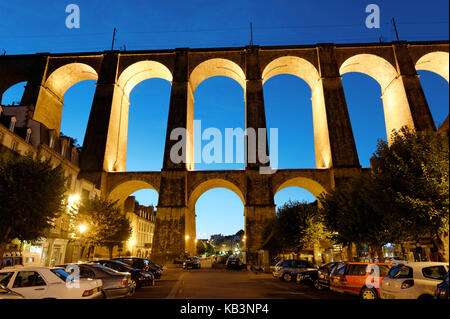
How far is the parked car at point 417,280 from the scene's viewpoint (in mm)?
7734

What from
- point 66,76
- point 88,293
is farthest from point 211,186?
point 88,293

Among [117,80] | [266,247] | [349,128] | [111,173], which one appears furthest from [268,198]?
[117,80]

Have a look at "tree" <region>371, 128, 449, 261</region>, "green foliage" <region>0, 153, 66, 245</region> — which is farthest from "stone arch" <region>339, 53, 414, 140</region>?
"green foliage" <region>0, 153, 66, 245</region>

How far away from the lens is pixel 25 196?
15.0m

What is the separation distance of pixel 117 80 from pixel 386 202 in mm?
37116

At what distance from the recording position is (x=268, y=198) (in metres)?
34.3

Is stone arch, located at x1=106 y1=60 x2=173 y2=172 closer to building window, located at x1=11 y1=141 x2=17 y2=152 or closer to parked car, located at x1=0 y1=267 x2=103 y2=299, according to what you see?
building window, located at x1=11 y1=141 x2=17 y2=152

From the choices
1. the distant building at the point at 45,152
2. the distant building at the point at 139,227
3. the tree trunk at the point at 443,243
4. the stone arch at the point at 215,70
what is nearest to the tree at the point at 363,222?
the tree trunk at the point at 443,243

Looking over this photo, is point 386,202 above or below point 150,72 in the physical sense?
below

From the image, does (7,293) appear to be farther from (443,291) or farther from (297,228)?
(297,228)
